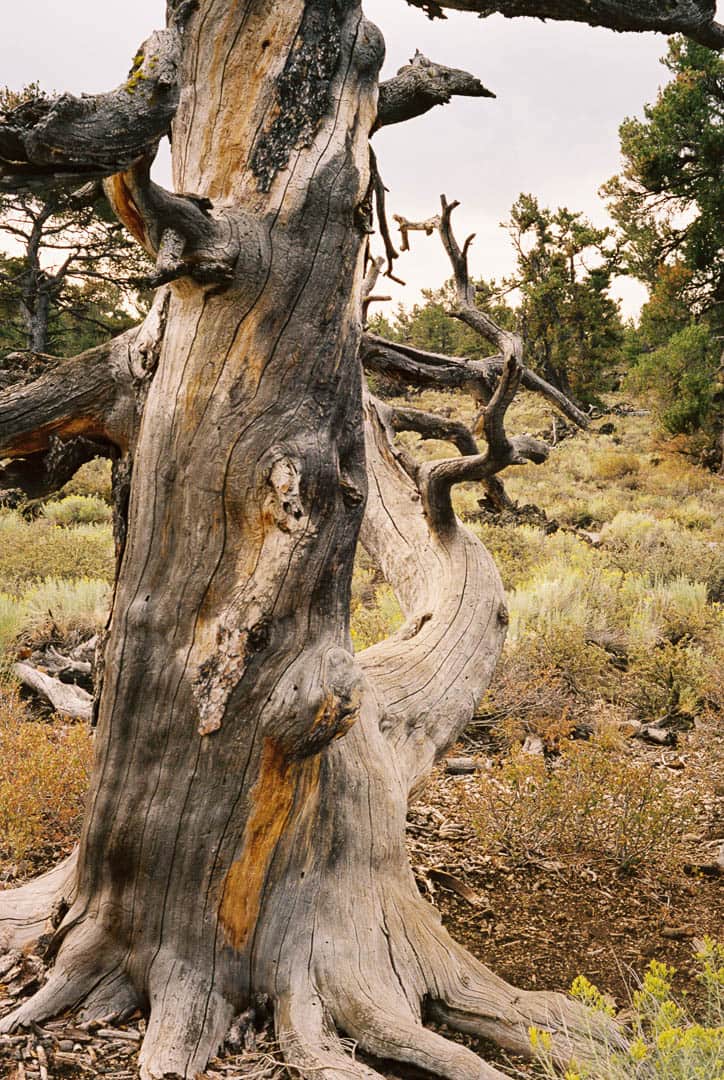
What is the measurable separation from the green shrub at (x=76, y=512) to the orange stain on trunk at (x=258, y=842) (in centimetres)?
1012

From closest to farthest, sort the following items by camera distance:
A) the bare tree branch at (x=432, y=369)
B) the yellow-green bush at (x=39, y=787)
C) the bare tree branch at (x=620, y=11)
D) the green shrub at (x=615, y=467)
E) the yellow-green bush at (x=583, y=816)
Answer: the bare tree branch at (x=620, y=11)
the yellow-green bush at (x=39, y=787)
the yellow-green bush at (x=583, y=816)
the bare tree branch at (x=432, y=369)
the green shrub at (x=615, y=467)

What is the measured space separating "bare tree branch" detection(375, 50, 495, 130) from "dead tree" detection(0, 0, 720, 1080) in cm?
38

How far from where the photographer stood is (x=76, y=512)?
1267 centimetres

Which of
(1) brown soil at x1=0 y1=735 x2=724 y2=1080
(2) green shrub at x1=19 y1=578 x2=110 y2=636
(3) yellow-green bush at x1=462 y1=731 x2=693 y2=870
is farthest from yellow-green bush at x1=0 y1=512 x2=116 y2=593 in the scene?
(1) brown soil at x1=0 y1=735 x2=724 y2=1080

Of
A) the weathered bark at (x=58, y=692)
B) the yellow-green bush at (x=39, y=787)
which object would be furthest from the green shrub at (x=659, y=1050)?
the weathered bark at (x=58, y=692)

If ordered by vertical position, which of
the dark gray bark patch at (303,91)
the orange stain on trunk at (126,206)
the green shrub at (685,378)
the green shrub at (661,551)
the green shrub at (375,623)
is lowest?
the green shrub at (375,623)

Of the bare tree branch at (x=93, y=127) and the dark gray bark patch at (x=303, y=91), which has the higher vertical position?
the dark gray bark patch at (x=303, y=91)

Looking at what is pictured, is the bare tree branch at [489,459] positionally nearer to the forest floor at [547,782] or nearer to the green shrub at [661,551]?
the forest floor at [547,782]

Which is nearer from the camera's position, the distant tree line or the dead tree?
the dead tree

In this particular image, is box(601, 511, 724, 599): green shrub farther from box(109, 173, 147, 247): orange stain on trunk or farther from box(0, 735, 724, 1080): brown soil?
box(109, 173, 147, 247): orange stain on trunk

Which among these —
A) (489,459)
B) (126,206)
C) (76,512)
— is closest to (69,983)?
(126,206)

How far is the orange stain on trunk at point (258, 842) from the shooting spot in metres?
2.66

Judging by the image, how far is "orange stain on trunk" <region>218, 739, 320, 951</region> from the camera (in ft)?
8.73

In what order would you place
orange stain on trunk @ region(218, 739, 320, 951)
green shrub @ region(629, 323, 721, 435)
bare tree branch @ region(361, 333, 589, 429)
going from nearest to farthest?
orange stain on trunk @ region(218, 739, 320, 951) < bare tree branch @ region(361, 333, 589, 429) < green shrub @ region(629, 323, 721, 435)
